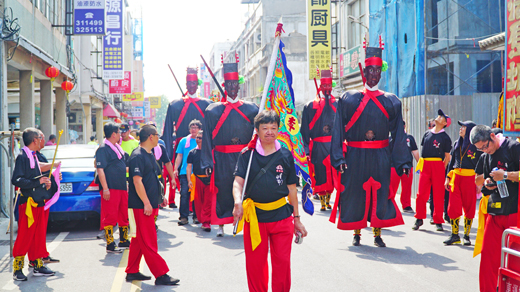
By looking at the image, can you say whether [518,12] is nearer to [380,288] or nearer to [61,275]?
[380,288]

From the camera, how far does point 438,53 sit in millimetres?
13320

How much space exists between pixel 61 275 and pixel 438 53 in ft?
35.4

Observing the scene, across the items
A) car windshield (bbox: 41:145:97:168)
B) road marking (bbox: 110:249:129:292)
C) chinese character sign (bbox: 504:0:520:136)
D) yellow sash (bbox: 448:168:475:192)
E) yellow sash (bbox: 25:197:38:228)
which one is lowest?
road marking (bbox: 110:249:129:292)

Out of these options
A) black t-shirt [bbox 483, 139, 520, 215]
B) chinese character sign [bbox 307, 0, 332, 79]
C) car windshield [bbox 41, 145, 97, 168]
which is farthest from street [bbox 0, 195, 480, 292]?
chinese character sign [bbox 307, 0, 332, 79]

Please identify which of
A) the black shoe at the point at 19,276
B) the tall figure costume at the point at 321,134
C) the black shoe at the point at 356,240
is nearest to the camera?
the black shoe at the point at 19,276

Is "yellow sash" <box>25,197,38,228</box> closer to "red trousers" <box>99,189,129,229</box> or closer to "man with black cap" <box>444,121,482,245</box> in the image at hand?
"red trousers" <box>99,189,129,229</box>

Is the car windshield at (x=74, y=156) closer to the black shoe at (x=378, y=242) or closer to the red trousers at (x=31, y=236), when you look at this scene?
the red trousers at (x=31, y=236)

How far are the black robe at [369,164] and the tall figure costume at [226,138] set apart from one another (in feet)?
4.44

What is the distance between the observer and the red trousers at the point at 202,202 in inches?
340

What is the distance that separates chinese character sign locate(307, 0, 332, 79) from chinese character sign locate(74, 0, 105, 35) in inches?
359

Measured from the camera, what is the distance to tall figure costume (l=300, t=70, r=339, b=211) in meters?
10.7

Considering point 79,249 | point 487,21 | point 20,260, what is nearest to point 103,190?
point 79,249

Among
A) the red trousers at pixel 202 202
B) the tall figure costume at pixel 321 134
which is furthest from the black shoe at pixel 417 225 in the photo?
the red trousers at pixel 202 202

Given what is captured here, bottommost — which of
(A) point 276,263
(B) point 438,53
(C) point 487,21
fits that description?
(A) point 276,263
